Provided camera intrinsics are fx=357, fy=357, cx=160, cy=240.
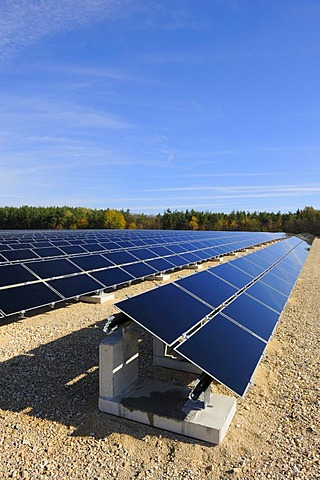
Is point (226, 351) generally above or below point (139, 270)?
above

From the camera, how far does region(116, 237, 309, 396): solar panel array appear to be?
16.8 ft

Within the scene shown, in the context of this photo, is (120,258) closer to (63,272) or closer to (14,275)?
(63,272)

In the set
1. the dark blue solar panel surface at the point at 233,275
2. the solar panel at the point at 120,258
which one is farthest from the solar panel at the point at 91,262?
the dark blue solar panel surface at the point at 233,275

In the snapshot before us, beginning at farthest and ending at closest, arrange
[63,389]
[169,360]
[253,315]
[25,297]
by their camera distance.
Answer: [25,297] → [169,360] → [253,315] → [63,389]

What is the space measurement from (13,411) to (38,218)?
315 feet

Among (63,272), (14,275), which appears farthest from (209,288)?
(63,272)

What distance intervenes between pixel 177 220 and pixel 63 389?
3981 inches

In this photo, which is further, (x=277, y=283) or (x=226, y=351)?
(x=277, y=283)

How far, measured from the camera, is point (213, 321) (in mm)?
6457

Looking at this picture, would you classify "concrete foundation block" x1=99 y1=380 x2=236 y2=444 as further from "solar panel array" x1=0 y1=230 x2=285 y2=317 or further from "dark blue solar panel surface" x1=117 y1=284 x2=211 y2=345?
"solar panel array" x1=0 y1=230 x2=285 y2=317

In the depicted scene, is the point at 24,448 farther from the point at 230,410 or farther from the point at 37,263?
the point at 37,263

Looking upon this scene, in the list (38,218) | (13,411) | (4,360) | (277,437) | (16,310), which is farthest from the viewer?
(38,218)

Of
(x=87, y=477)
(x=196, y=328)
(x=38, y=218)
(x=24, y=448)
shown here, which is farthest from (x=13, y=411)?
(x=38, y=218)

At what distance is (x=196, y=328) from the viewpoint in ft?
20.9
